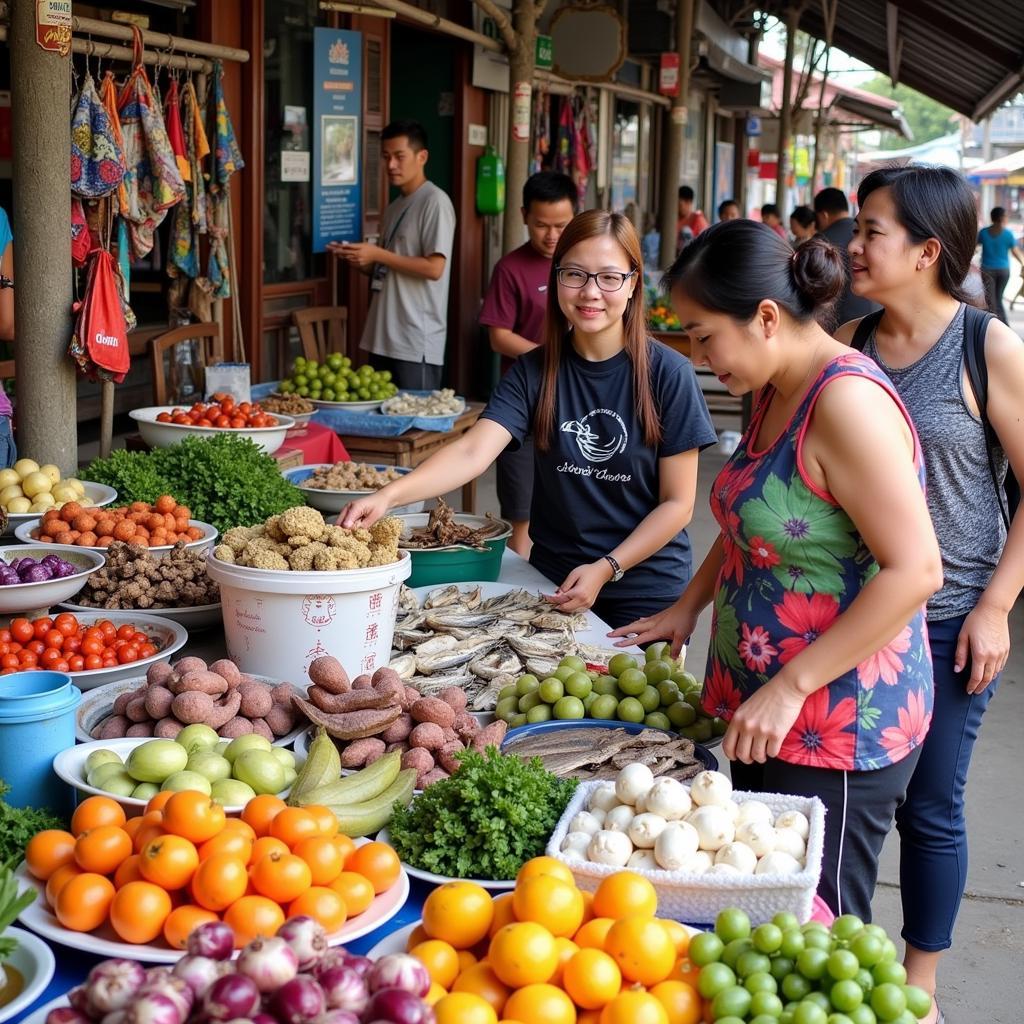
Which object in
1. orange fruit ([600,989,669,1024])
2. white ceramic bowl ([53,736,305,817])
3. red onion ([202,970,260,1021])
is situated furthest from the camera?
white ceramic bowl ([53,736,305,817])

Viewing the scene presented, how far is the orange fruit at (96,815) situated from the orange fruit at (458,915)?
0.50m

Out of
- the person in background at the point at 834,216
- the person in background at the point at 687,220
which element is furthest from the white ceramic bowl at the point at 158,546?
the person in background at the point at 687,220

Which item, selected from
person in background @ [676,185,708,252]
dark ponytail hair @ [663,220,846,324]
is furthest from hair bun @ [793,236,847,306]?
person in background @ [676,185,708,252]

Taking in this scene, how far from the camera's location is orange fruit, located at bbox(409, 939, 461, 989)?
1539 mm

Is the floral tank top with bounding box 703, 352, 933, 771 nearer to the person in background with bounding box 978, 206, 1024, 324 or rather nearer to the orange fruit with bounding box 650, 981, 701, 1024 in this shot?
the orange fruit with bounding box 650, 981, 701, 1024

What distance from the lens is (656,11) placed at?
1425 cm

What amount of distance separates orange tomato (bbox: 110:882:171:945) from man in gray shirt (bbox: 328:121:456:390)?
19.3 feet

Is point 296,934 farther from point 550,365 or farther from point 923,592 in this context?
point 550,365

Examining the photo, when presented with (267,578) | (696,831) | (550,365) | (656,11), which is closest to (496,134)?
(656,11)

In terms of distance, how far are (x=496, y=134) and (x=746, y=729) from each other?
9458mm

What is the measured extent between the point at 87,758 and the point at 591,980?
3.25ft

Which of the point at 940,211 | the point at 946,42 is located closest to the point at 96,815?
the point at 940,211

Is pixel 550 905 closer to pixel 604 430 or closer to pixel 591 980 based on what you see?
pixel 591 980

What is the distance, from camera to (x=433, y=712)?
91.2 inches
